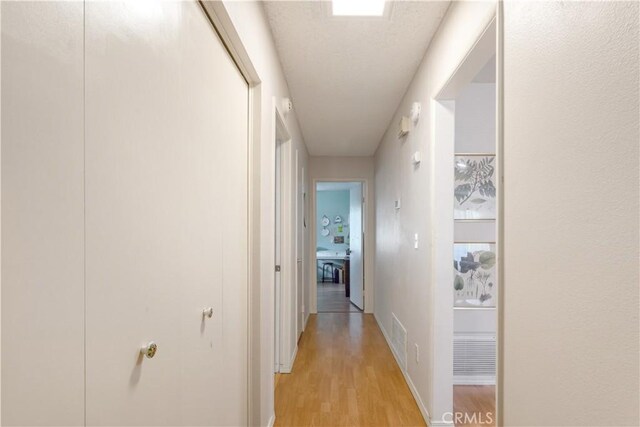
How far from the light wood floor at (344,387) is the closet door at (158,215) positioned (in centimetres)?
108

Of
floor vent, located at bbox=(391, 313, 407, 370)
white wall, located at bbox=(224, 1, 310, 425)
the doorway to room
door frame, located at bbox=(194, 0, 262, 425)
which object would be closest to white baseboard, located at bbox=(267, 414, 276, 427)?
white wall, located at bbox=(224, 1, 310, 425)

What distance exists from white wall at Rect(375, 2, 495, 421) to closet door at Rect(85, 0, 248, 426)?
1.11 meters

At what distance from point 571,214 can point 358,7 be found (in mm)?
1483

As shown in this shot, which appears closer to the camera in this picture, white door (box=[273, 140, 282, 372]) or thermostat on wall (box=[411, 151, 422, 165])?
thermostat on wall (box=[411, 151, 422, 165])

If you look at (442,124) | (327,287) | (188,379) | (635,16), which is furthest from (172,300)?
(327,287)

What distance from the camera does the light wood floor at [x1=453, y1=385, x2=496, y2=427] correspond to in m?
2.14

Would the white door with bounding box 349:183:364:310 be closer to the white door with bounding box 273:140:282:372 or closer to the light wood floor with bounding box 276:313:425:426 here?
the light wood floor with bounding box 276:313:425:426

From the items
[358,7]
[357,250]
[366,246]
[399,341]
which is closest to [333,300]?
[357,250]

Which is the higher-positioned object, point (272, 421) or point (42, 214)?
point (42, 214)

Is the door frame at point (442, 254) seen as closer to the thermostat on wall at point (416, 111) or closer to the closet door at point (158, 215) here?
the thermostat on wall at point (416, 111)

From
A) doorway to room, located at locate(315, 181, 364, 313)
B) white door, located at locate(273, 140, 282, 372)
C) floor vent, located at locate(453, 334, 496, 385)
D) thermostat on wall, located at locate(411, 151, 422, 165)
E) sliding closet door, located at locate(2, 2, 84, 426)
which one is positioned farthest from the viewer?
doorway to room, located at locate(315, 181, 364, 313)

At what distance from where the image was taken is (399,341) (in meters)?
3.02

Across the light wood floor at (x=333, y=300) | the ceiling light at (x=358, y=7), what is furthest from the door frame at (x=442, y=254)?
the light wood floor at (x=333, y=300)

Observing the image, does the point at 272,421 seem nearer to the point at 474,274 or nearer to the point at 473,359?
the point at 473,359
